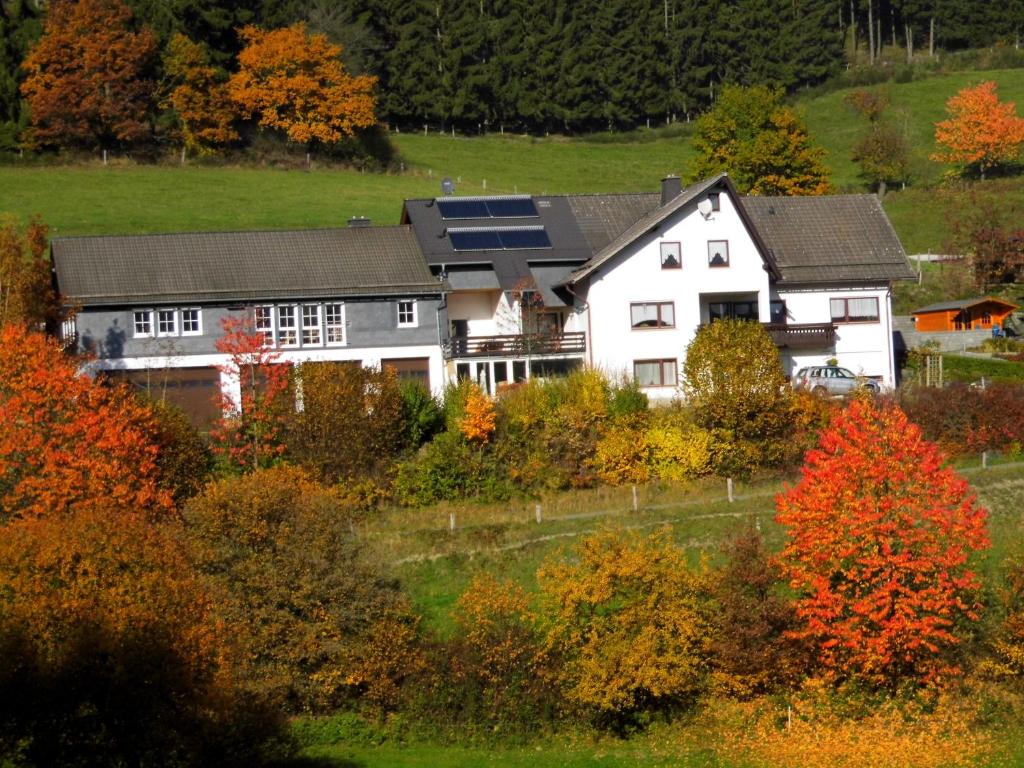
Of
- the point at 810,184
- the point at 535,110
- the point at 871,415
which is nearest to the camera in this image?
the point at 871,415

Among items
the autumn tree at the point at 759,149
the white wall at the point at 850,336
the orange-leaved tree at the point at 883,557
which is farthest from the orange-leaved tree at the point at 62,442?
the autumn tree at the point at 759,149

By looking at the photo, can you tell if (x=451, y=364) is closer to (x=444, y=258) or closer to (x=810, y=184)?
(x=444, y=258)

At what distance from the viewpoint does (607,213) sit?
62.0m

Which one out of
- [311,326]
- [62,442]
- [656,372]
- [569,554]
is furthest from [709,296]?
[62,442]

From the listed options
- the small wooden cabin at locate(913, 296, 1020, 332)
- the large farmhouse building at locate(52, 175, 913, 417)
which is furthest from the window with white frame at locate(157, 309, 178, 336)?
the small wooden cabin at locate(913, 296, 1020, 332)

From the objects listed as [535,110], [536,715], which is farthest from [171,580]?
[535,110]

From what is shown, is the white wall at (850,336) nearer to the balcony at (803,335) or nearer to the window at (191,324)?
the balcony at (803,335)

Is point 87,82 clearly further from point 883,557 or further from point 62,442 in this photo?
point 883,557

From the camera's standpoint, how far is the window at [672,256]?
5588 centimetres

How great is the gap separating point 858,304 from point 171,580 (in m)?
30.4

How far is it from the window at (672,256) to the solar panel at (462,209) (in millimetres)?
8011

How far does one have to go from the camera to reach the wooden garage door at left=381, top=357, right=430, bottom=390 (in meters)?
56.6

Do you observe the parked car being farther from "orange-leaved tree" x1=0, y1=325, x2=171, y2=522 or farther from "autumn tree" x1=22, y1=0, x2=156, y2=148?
"autumn tree" x1=22, y1=0, x2=156, y2=148

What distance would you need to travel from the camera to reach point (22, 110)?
88.4 meters
